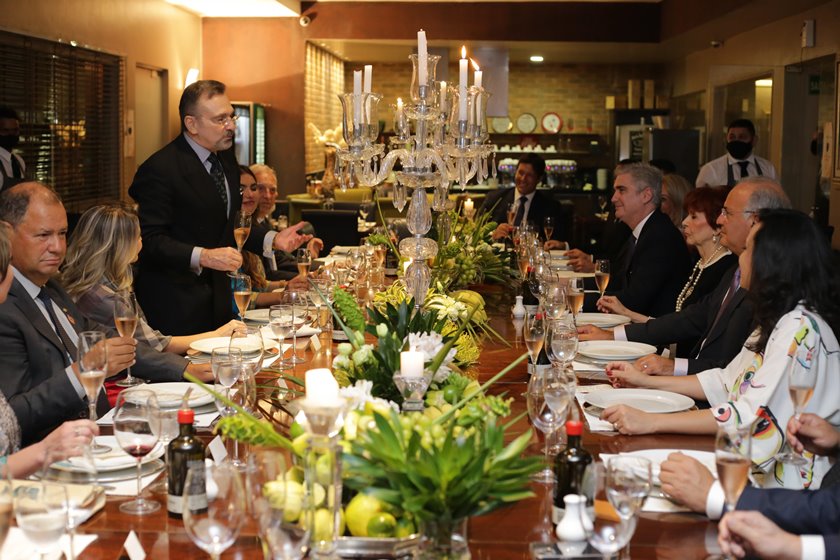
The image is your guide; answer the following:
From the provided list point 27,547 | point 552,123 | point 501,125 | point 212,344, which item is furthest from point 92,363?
point 552,123

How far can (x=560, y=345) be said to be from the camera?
2838 millimetres

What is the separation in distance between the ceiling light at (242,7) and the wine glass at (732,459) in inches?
383

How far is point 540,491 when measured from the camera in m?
2.14

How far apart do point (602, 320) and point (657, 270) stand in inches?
34.7

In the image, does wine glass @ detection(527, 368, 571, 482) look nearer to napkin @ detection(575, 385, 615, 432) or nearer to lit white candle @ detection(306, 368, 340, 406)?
napkin @ detection(575, 385, 615, 432)

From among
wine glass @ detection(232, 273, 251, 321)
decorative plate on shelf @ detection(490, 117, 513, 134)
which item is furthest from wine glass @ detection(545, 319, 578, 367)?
decorative plate on shelf @ detection(490, 117, 513, 134)

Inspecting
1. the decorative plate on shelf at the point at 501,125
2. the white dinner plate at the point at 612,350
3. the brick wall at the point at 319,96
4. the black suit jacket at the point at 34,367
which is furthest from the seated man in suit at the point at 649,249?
the decorative plate on shelf at the point at 501,125

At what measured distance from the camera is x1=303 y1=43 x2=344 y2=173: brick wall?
41.1 feet

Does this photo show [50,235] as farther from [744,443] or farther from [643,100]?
[643,100]

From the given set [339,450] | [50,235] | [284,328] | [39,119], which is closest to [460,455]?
[339,450]

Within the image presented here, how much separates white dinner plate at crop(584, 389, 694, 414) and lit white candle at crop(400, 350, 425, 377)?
878mm

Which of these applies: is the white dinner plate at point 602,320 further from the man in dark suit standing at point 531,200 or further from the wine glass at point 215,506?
the man in dark suit standing at point 531,200

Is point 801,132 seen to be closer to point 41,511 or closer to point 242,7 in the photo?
point 242,7

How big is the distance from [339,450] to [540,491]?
708 mm
